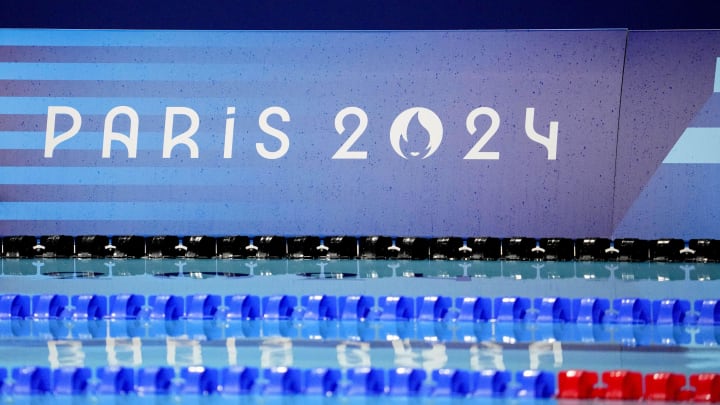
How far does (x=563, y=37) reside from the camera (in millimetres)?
16547

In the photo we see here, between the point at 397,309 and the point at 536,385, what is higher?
the point at 397,309

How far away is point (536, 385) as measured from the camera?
8648mm

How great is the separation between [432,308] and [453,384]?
2713 mm

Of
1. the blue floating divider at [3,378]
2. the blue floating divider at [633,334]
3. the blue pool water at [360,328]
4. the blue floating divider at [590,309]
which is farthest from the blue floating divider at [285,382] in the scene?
the blue floating divider at [590,309]

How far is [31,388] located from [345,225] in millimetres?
8119

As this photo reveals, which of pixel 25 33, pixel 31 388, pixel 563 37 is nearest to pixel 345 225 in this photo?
pixel 563 37

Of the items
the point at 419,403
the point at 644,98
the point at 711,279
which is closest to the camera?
the point at 419,403

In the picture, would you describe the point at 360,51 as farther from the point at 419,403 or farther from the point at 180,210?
the point at 419,403

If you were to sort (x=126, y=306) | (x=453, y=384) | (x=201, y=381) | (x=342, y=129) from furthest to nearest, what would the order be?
(x=342, y=129) < (x=126, y=306) < (x=201, y=381) < (x=453, y=384)

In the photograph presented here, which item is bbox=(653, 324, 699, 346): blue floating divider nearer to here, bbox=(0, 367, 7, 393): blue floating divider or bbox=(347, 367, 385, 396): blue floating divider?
bbox=(347, 367, 385, 396): blue floating divider

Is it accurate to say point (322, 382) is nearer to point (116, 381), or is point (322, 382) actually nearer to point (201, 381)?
point (201, 381)

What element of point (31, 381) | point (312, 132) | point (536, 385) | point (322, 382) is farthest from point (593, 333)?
point (312, 132)

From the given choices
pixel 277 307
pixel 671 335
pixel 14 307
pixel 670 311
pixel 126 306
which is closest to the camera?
pixel 671 335

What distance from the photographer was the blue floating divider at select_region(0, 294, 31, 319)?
1188 centimetres
